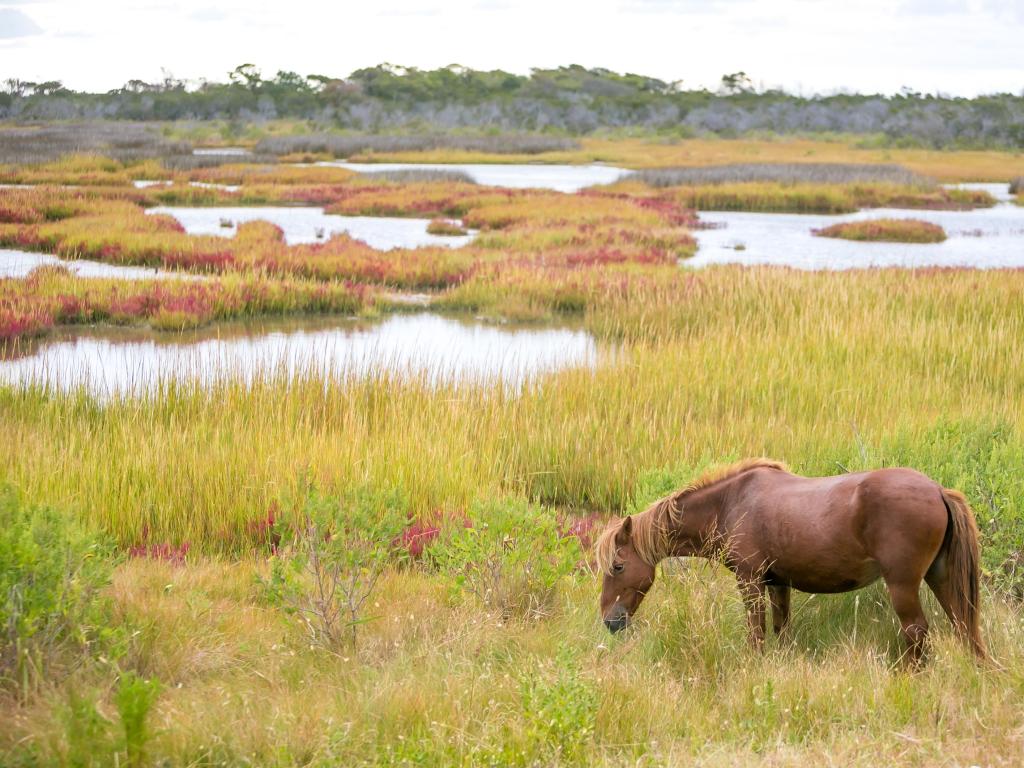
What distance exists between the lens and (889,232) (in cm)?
2766

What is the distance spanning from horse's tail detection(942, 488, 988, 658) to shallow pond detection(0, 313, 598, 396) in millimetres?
6765

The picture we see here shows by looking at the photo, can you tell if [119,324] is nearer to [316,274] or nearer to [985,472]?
[316,274]

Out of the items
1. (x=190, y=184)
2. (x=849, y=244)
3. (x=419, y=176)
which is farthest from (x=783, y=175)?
(x=190, y=184)

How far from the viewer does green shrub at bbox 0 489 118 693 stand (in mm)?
3990

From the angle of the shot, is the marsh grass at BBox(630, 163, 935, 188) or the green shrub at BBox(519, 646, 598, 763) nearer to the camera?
the green shrub at BBox(519, 646, 598, 763)

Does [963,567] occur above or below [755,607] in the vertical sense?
above

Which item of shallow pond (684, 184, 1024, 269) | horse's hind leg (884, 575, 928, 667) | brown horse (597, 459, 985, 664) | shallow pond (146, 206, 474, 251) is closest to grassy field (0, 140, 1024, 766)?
horse's hind leg (884, 575, 928, 667)

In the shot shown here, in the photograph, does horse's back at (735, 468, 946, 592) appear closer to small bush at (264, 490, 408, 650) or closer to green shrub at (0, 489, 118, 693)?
small bush at (264, 490, 408, 650)

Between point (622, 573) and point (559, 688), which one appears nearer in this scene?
point (559, 688)

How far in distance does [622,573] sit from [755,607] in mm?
585

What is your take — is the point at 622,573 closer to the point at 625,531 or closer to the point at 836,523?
the point at 625,531

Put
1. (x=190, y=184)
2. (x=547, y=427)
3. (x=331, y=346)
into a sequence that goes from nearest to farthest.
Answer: (x=547, y=427), (x=331, y=346), (x=190, y=184)

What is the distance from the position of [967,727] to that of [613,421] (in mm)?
5598

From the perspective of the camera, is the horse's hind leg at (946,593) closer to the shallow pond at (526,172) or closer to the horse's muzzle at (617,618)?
the horse's muzzle at (617,618)
